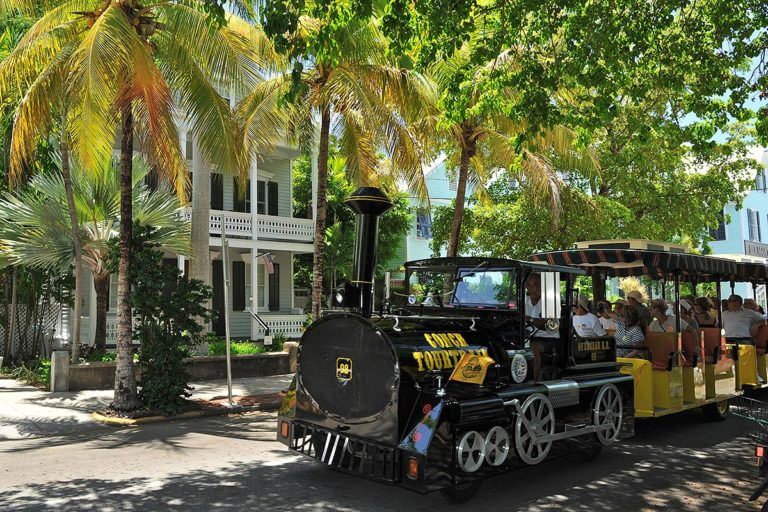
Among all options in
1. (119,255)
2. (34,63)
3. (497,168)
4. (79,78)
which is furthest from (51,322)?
(497,168)

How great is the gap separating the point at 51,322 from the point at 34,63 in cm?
815

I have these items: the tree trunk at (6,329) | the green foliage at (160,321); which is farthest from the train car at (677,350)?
the tree trunk at (6,329)

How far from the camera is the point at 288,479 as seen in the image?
20.9ft

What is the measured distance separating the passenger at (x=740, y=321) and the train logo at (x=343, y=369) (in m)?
8.75

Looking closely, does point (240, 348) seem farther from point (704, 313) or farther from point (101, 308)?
point (704, 313)

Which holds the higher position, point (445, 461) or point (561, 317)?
point (561, 317)

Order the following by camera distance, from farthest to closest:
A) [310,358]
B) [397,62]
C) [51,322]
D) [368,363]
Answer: [51,322] < [397,62] < [310,358] < [368,363]

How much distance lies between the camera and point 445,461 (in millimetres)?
5184

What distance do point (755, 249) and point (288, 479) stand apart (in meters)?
31.6

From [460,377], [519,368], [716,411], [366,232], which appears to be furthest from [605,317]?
[460,377]

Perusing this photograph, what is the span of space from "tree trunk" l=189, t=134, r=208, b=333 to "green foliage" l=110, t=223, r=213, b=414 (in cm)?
390

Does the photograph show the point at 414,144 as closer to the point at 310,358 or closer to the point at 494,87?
the point at 494,87

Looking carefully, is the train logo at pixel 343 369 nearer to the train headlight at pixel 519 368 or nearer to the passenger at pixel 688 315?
the train headlight at pixel 519 368

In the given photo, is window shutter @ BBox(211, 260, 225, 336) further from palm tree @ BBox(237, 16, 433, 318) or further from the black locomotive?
the black locomotive
